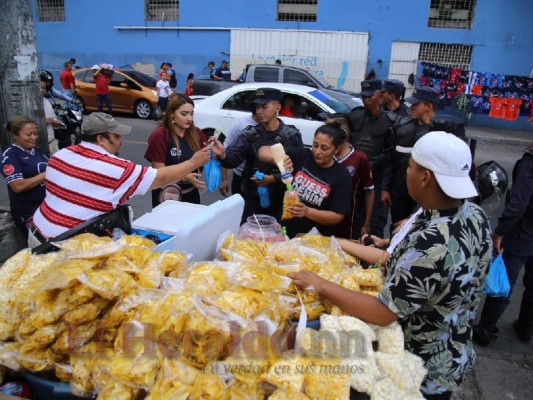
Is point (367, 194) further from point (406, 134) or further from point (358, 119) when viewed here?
point (358, 119)

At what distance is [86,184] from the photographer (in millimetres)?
2471

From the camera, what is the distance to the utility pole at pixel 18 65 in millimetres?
3861

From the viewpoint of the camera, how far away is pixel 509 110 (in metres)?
16.5

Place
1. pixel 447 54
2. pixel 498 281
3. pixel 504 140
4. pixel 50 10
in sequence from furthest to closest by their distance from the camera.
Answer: pixel 50 10, pixel 447 54, pixel 504 140, pixel 498 281

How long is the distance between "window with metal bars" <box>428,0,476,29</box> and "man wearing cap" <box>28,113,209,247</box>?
709 inches

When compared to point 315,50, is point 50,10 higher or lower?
higher

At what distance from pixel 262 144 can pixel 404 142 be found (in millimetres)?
1789

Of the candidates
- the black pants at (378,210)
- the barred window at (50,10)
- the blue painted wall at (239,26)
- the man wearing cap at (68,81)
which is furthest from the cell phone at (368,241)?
the barred window at (50,10)

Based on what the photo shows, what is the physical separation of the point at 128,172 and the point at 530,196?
121 inches

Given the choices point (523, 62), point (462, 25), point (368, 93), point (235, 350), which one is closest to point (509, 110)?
point (523, 62)

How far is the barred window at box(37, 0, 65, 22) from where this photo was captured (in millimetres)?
21531

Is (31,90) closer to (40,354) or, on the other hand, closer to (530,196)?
(40,354)

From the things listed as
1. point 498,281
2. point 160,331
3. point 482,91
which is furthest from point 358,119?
point 482,91

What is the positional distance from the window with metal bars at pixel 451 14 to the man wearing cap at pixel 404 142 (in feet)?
48.3
